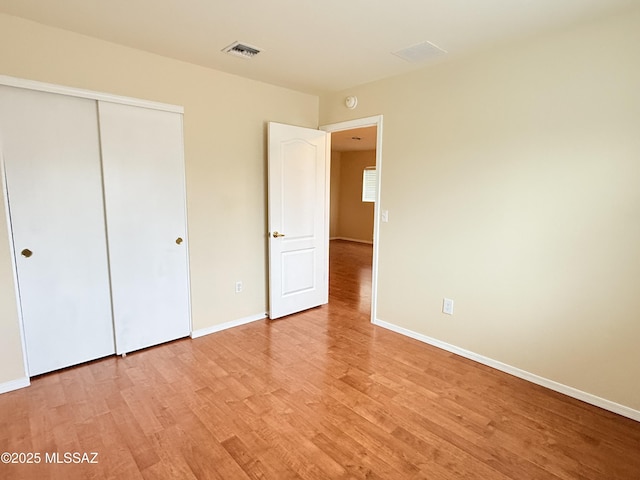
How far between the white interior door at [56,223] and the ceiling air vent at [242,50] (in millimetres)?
1131

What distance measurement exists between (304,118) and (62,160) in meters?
2.33

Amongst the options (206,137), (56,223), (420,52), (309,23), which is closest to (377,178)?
(420,52)

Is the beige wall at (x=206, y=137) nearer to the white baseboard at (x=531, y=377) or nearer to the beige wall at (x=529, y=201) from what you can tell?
the beige wall at (x=529, y=201)

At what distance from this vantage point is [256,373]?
2.62 meters

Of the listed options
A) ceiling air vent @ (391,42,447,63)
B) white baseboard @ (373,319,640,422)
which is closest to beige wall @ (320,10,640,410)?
white baseboard @ (373,319,640,422)

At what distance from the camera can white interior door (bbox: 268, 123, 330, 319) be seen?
139 inches

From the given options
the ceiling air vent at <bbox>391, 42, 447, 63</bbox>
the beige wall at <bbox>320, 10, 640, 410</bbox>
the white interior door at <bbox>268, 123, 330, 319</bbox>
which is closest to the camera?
the beige wall at <bbox>320, 10, 640, 410</bbox>

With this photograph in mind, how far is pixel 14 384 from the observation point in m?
2.37

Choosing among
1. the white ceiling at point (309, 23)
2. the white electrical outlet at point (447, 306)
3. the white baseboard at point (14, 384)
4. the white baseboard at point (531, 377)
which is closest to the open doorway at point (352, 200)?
the white baseboard at point (531, 377)

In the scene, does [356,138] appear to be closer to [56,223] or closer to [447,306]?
[447,306]

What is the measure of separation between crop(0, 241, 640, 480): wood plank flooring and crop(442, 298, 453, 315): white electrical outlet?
0.36 meters

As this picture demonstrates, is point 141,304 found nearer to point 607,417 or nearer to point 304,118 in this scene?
point 304,118

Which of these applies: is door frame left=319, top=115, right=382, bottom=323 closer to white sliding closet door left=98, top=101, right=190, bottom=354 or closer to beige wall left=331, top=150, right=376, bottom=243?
white sliding closet door left=98, top=101, right=190, bottom=354

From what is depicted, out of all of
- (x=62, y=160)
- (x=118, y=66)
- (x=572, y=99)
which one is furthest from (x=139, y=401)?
(x=572, y=99)
